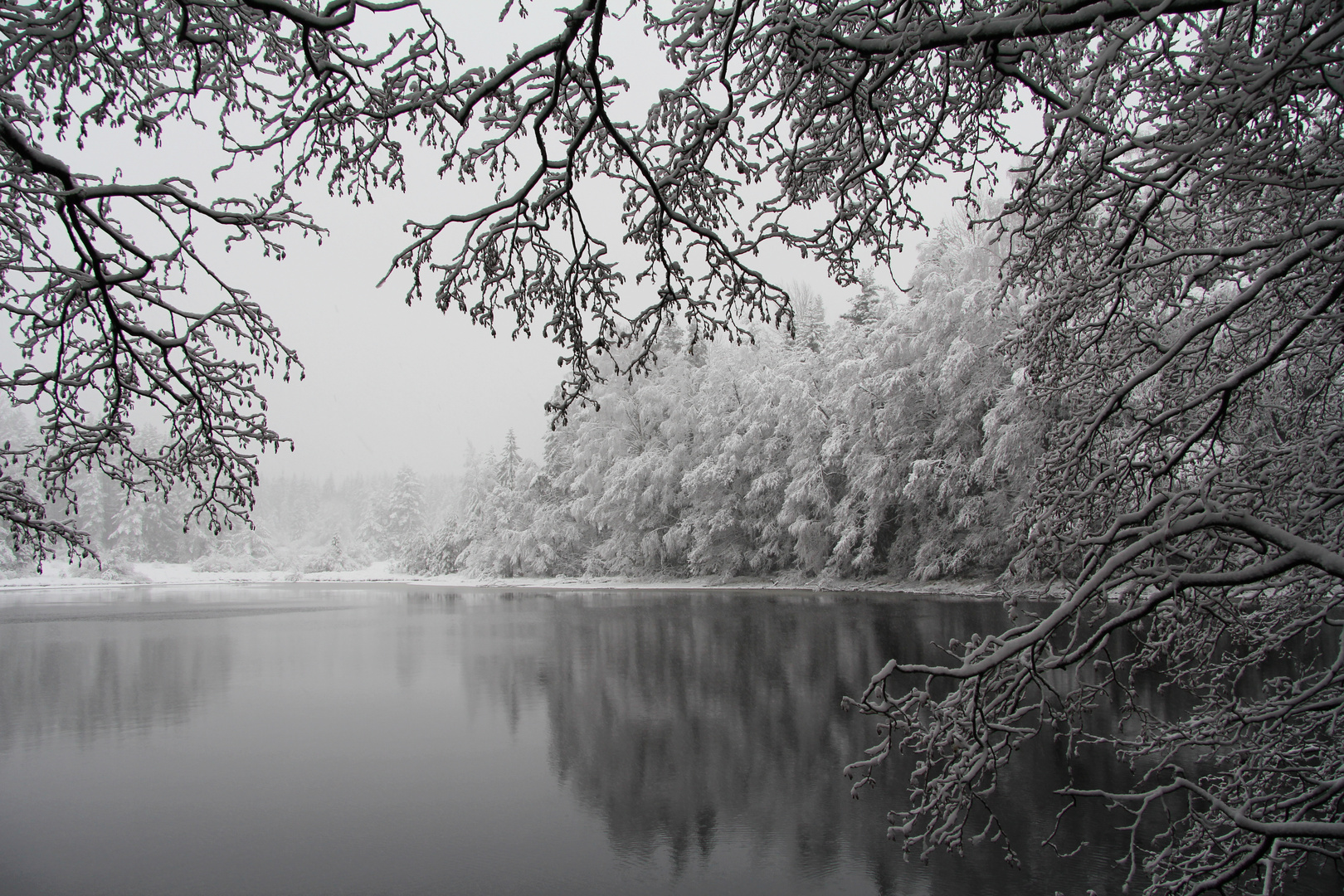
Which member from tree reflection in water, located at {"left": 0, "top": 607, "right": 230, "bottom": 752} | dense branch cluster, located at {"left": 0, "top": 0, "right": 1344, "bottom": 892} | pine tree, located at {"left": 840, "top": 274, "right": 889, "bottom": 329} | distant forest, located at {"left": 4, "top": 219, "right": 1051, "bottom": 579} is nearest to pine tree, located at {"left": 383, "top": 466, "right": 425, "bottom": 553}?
distant forest, located at {"left": 4, "top": 219, "right": 1051, "bottom": 579}

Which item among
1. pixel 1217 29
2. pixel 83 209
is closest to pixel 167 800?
pixel 83 209

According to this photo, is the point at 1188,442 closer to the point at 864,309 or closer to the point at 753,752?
the point at 753,752

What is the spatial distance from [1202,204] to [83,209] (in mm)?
5630

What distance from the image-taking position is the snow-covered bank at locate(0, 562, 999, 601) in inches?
942

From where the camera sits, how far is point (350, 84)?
3188 mm

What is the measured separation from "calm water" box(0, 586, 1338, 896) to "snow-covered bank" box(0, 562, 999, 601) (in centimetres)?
992

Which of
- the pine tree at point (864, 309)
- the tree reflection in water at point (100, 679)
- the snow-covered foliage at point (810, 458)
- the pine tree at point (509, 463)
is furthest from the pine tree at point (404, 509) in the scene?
the tree reflection in water at point (100, 679)

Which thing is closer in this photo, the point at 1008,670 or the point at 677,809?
the point at 1008,670

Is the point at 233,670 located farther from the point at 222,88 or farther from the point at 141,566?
the point at 141,566

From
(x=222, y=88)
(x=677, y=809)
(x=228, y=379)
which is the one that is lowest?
(x=677, y=809)

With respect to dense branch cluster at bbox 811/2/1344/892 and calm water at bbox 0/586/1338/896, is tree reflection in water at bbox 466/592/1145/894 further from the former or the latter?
dense branch cluster at bbox 811/2/1344/892

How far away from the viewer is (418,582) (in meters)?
39.4

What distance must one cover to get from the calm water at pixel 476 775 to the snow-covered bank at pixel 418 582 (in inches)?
390

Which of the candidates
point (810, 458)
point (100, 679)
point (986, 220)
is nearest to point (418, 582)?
point (810, 458)
